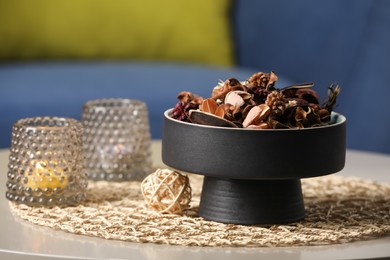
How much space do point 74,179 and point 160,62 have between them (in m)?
1.56

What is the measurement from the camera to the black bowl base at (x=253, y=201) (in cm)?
110

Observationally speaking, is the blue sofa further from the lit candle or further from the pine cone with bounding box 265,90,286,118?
the pine cone with bounding box 265,90,286,118

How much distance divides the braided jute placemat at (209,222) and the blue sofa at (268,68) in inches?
38.5

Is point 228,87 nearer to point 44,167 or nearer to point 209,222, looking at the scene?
point 209,222

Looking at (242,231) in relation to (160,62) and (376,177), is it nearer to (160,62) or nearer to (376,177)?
(376,177)

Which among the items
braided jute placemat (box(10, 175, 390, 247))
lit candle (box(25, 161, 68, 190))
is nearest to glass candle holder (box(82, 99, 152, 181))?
braided jute placemat (box(10, 175, 390, 247))

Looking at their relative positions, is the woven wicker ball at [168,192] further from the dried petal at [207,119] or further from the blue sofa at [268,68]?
the blue sofa at [268,68]

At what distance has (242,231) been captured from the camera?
41.8 inches

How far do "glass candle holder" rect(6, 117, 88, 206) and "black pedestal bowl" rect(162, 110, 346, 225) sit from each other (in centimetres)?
15

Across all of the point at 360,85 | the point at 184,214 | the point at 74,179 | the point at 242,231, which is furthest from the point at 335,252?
the point at 360,85

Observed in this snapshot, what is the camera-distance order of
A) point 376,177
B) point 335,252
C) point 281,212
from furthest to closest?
point 376,177 → point 281,212 → point 335,252

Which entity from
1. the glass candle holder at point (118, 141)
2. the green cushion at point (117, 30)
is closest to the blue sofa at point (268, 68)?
the green cushion at point (117, 30)

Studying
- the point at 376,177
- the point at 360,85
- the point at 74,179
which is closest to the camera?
the point at 74,179

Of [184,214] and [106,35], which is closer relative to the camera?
[184,214]
